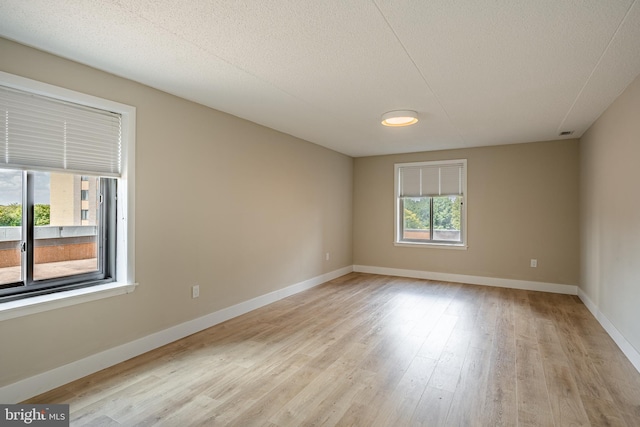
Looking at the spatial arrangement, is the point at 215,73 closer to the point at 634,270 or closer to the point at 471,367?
the point at 471,367

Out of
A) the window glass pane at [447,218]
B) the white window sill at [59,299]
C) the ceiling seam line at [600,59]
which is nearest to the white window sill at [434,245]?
the window glass pane at [447,218]

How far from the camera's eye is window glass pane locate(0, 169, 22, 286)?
233 centimetres

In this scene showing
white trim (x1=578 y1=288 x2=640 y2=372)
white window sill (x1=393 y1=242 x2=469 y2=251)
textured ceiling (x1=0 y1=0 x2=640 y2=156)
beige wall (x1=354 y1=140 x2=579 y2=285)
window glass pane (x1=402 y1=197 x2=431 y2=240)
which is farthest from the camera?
window glass pane (x1=402 y1=197 x2=431 y2=240)

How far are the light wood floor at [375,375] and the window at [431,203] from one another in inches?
85.9

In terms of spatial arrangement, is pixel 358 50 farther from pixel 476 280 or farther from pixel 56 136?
pixel 476 280

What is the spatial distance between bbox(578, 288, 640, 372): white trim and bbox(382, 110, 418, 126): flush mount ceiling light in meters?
2.93

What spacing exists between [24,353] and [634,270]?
482 cm

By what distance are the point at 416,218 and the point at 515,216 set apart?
65.1 inches

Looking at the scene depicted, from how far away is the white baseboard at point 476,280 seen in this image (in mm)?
5215

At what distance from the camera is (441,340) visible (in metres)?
3.34

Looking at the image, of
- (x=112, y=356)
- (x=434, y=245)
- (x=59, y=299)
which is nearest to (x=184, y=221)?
(x=59, y=299)

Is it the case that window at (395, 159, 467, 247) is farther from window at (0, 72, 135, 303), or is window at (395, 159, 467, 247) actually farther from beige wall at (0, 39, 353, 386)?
window at (0, 72, 135, 303)

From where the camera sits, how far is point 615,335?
329 centimetres

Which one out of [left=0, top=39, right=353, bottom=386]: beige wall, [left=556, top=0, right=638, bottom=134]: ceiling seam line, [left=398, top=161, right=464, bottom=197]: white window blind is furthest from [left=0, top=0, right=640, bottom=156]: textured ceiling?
[left=398, top=161, right=464, bottom=197]: white window blind
